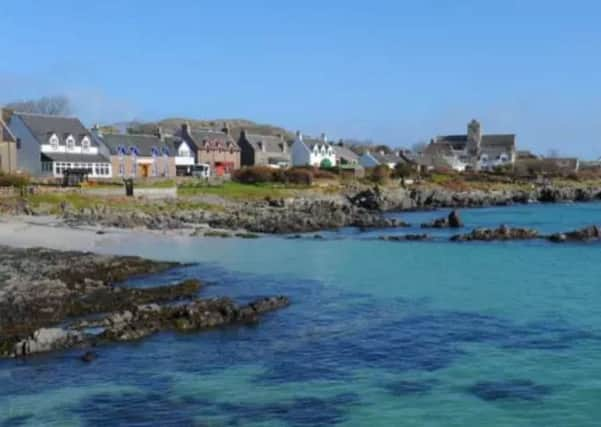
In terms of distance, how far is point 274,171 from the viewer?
86750 millimetres

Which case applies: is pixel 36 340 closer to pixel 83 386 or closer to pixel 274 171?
pixel 83 386

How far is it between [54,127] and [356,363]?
64.4m

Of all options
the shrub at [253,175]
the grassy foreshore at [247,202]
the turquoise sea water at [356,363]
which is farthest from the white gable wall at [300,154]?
the turquoise sea water at [356,363]

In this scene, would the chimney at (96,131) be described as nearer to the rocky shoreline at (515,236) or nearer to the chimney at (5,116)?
the chimney at (5,116)

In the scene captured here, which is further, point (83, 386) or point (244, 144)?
point (244, 144)

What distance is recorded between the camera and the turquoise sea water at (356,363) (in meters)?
13.0

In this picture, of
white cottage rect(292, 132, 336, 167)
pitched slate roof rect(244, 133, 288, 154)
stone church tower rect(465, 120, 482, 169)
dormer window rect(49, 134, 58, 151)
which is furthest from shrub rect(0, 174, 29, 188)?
stone church tower rect(465, 120, 482, 169)

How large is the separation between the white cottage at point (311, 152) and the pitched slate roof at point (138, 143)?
96.3 feet

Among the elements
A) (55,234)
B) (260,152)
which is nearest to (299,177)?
(260,152)

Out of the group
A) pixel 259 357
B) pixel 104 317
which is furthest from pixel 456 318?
pixel 104 317

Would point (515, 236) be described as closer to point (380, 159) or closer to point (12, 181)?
point (12, 181)

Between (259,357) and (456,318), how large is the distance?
286 inches

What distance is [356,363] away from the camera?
53.4ft

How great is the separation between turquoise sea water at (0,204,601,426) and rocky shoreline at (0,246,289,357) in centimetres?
63
